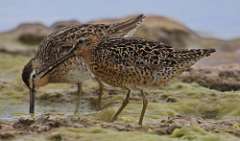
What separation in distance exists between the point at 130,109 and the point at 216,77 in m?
3.54

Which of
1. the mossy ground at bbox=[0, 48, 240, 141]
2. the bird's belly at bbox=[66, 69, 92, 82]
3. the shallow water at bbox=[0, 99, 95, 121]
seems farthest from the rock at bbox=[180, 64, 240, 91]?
the bird's belly at bbox=[66, 69, 92, 82]

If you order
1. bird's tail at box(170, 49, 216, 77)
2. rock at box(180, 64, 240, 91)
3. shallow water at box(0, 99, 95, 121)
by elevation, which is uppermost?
bird's tail at box(170, 49, 216, 77)

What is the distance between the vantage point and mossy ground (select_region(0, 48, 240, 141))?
772 cm

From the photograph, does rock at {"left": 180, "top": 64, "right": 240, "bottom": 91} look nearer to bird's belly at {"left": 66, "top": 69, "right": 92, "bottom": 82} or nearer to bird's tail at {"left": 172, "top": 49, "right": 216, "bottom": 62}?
bird's belly at {"left": 66, "top": 69, "right": 92, "bottom": 82}

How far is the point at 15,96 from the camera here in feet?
39.8

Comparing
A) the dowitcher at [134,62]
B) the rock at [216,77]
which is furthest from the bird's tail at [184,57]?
the rock at [216,77]

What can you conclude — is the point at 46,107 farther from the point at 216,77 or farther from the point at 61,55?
the point at 216,77

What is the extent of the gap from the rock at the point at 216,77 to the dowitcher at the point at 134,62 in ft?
14.3

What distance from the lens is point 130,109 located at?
1048cm

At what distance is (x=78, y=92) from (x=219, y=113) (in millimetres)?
2051

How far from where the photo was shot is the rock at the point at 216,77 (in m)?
13.3

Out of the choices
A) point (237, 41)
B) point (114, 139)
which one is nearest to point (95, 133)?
point (114, 139)

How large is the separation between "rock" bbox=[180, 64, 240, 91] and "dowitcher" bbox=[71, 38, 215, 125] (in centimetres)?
437

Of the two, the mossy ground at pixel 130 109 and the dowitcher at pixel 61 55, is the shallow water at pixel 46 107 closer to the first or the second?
the mossy ground at pixel 130 109
